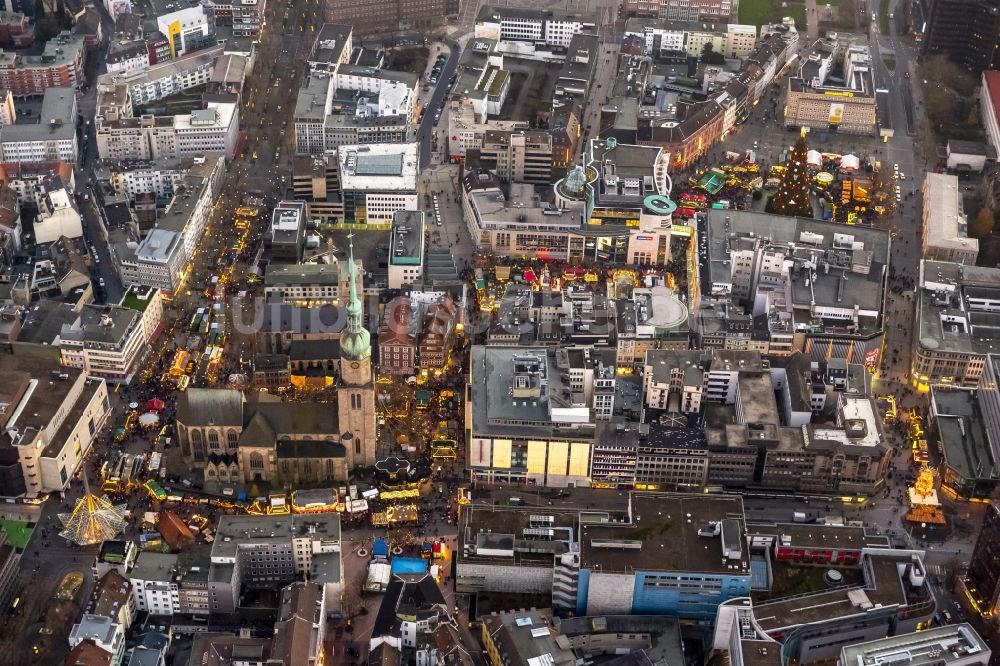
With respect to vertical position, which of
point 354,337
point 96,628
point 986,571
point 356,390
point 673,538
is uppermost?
point 354,337

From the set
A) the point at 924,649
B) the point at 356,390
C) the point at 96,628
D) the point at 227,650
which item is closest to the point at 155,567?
the point at 96,628

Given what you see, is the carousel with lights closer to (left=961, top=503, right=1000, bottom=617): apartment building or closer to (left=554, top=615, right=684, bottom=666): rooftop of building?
(left=554, top=615, right=684, bottom=666): rooftop of building

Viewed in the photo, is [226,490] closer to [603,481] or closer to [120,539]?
[120,539]

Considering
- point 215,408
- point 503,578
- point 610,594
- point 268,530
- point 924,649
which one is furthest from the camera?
point 215,408

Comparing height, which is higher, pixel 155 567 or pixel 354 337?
pixel 354 337

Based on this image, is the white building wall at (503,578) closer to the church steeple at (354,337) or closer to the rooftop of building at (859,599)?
the rooftop of building at (859,599)

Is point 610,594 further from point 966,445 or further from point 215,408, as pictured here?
point 966,445

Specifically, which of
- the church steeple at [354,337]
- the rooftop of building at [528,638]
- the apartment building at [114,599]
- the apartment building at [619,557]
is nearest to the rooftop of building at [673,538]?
the apartment building at [619,557]

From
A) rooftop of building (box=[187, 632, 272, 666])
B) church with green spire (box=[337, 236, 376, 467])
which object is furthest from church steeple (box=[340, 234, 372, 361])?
rooftop of building (box=[187, 632, 272, 666])
